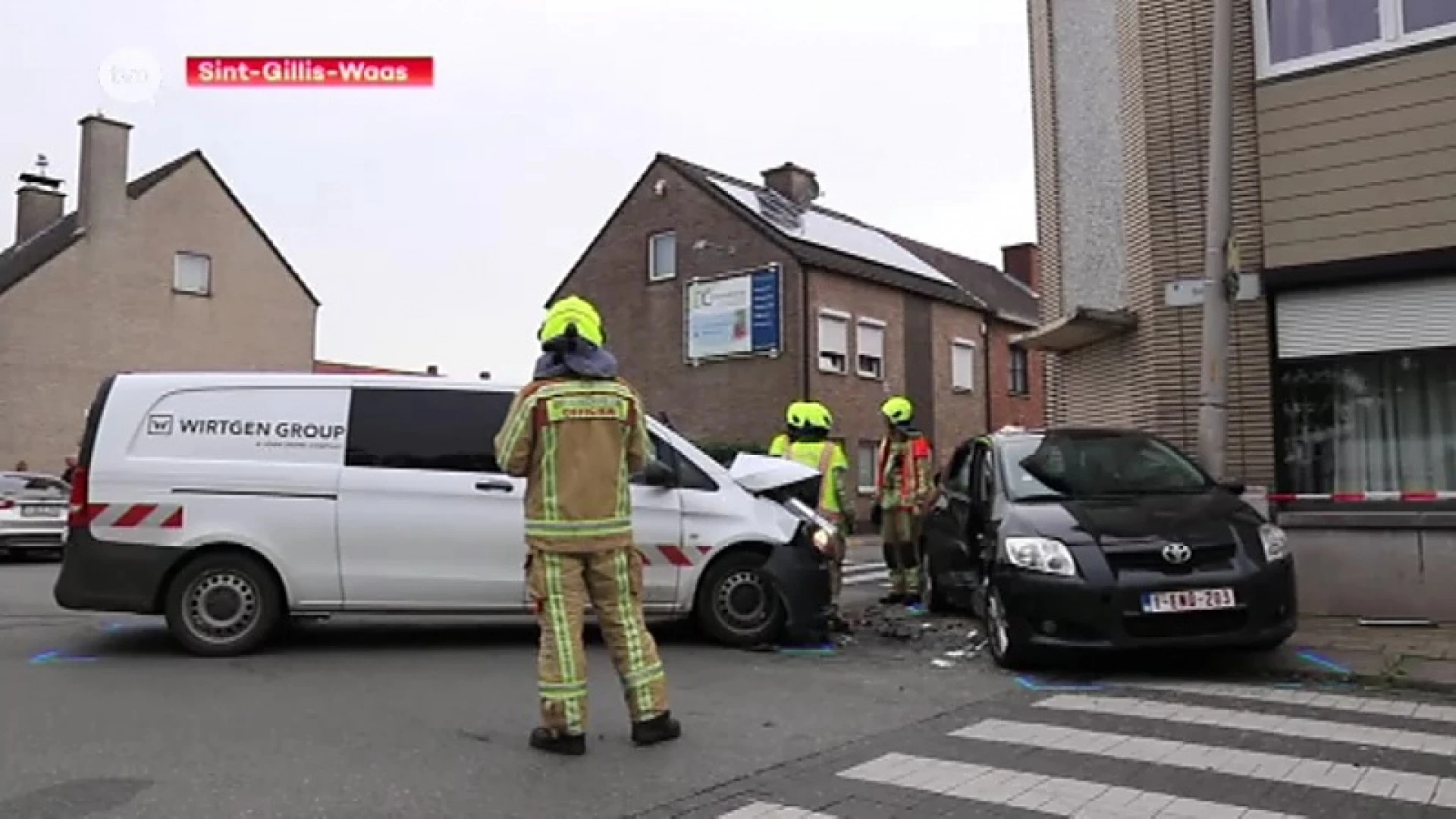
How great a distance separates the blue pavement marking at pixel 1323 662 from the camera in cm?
709

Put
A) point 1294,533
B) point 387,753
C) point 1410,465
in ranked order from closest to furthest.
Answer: point 387,753
point 1294,533
point 1410,465

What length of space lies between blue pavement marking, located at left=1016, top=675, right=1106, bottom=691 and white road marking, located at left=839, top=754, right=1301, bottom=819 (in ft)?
6.20

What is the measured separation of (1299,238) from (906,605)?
14.9 feet

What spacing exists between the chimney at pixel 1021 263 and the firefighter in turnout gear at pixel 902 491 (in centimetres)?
3039

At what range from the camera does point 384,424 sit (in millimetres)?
8312

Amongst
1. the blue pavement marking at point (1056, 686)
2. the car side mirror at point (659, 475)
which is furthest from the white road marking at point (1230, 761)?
the car side mirror at point (659, 475)

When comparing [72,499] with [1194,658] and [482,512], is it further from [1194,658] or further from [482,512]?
[1194,658]

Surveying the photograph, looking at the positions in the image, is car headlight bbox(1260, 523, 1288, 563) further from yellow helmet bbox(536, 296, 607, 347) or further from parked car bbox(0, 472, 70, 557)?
parked car bbox(0, 472, 70, 557)

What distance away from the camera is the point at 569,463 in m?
5.49

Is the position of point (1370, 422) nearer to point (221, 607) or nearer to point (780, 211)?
point (221, 607)

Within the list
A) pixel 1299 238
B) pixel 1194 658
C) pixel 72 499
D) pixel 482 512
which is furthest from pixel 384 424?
pixel 1299 238

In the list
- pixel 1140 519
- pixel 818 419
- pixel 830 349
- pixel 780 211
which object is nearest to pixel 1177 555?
pixel 1140 519

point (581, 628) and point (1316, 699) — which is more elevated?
point (581, 628)

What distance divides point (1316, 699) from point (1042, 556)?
1.60 m
